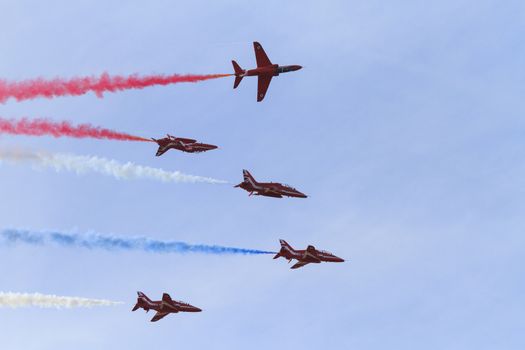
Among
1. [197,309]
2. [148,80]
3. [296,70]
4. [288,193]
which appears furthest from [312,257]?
[148,80]

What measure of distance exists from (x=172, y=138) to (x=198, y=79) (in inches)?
745

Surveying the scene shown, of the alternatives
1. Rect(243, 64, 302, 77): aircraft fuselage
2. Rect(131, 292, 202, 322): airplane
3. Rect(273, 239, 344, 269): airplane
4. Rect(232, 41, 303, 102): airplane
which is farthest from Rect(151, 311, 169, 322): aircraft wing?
Rect(243, 64, 302, 77): aircraft fuselage

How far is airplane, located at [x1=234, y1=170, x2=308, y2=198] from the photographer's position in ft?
425

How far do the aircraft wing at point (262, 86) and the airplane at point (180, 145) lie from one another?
1190 cm

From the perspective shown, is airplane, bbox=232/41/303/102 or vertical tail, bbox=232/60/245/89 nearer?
vertical tail, bbox=232/60/245/89

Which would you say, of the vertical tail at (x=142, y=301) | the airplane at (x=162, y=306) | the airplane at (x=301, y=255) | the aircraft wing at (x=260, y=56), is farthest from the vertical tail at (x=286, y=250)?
the aircraft wing at (x=260, y=56)

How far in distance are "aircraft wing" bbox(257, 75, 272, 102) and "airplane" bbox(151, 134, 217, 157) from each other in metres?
11.9

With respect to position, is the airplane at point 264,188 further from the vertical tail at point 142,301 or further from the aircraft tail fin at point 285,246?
the vertical tail at point 142,301

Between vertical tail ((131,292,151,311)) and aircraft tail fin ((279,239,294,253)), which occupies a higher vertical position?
aircraft tail fin ((279,239,294,253))

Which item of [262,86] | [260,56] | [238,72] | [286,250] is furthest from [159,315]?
[260,56]

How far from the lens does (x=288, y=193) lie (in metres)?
132

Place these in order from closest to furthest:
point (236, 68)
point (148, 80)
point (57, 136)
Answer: point (57, 136) < point (148, 80) < point (236, 68)

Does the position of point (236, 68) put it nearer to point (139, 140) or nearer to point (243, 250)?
point (139, 140)

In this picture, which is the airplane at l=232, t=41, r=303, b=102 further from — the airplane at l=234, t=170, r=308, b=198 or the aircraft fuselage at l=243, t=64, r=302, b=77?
the airplane at l=234, t=170, r=308, b=198
